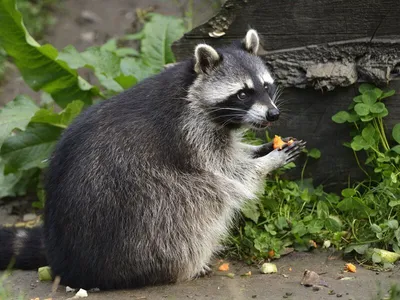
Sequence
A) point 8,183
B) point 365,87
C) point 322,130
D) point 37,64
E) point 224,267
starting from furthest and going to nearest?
point 8,183
point 37,64
point 322,130
point 365,87
point 224,267

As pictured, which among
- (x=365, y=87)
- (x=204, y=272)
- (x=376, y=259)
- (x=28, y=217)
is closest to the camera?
(x=376, y=259)

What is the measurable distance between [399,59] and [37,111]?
115 inches

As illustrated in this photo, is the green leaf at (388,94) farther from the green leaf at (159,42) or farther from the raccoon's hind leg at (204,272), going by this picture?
the green leaf at (159,42)

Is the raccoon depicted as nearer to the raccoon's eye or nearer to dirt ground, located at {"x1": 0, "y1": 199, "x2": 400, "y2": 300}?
the raccoon's eye

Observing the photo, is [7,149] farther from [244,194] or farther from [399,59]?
[399,59]

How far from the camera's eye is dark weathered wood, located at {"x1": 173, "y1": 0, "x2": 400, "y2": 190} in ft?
18.0

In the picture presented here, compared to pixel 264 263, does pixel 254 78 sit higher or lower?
higher

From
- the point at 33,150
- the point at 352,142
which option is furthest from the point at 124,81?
the point at 352,142

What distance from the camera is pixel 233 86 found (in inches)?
207

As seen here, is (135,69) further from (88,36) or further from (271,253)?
(88,36)

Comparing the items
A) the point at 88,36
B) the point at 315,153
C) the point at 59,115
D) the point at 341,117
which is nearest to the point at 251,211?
the point at 315,153

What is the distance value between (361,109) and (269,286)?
1428 millimetres

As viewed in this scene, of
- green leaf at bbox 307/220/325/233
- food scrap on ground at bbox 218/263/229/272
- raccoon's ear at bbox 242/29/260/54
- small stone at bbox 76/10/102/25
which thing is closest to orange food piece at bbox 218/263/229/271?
food scrap on ground at bbox 218/263/229/272

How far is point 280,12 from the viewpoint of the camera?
567 centimetres
